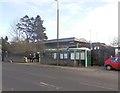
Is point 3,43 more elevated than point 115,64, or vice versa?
point 3,43

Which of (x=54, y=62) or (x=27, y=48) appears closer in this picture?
(x=54, y=62)

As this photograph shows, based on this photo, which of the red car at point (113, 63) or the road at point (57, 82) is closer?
the road at point (57, 82)

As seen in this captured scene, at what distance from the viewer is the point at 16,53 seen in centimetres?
5559

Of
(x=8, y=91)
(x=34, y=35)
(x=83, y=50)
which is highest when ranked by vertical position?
(x=34, y=35)

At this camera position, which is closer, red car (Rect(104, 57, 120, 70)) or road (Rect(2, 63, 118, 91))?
road (Rect(2, 63, 118, 91))

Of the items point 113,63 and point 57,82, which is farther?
point 113,63

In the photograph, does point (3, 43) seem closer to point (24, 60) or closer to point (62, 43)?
point (62, 43)

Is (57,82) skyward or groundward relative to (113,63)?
groundward

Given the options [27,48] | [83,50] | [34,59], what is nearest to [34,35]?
[27,48]

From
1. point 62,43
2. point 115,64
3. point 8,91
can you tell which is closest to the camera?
point 8,91

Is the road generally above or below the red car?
below

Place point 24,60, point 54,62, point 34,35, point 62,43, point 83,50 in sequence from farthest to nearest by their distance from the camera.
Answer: point 34,35 < point 62,43 < point 24,60 < point 54,62 < point 83,50

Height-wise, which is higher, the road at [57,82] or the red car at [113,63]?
the red car at [113,63]

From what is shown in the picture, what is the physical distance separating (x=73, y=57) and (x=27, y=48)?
23.5m
